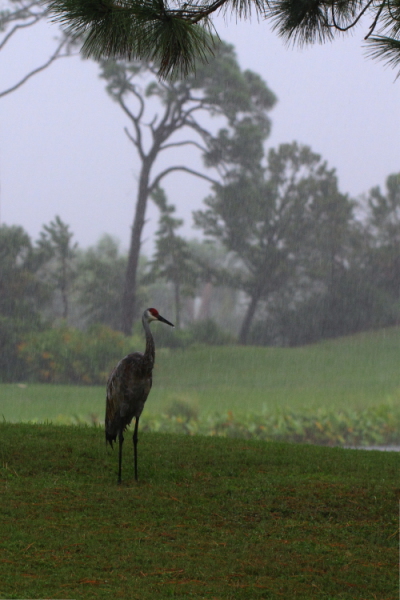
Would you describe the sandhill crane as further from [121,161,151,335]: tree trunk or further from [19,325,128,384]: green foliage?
[121,161,151,335]: tree trunk

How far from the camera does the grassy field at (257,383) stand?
1174 centimetres

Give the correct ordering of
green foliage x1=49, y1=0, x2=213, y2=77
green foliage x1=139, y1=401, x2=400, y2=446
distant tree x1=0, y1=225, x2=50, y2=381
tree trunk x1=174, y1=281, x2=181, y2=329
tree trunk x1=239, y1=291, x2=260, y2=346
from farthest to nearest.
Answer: tree trunk x1=239, y1=291, x2=260, y2=346 → tree trunk x1=174, y1=281, x2=181, y2=329 → distant tree x1=0, y1=225, x2=50, y2=381 → green foliage x1=139, y1=401, x2=400, y2=446 → green foliage x1=49, y1=0, x2=213, y2=77

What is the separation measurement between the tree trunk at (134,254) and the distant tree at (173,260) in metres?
0.42

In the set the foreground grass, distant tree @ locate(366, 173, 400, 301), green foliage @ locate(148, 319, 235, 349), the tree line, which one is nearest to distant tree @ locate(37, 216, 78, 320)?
the tree line

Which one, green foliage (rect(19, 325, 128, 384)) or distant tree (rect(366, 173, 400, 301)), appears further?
distant tree (rect(366, 173, 400, 301))

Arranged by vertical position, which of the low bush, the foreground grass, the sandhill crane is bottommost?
the foreground grass

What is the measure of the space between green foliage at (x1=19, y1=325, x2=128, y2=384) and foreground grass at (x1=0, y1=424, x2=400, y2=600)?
6.62 metres

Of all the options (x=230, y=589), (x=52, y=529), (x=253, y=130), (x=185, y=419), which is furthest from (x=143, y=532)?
(x=253, y=130)

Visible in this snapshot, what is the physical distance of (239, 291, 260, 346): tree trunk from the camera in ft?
45.4

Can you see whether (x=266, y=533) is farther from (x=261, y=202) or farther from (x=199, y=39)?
(x=261, y=202)

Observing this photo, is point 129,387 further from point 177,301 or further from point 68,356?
point 177,301

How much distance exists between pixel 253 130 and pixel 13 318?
582 centimetres

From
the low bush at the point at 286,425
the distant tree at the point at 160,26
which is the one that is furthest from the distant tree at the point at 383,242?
the distant tree at the point at 160,26

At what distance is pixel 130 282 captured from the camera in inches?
523
